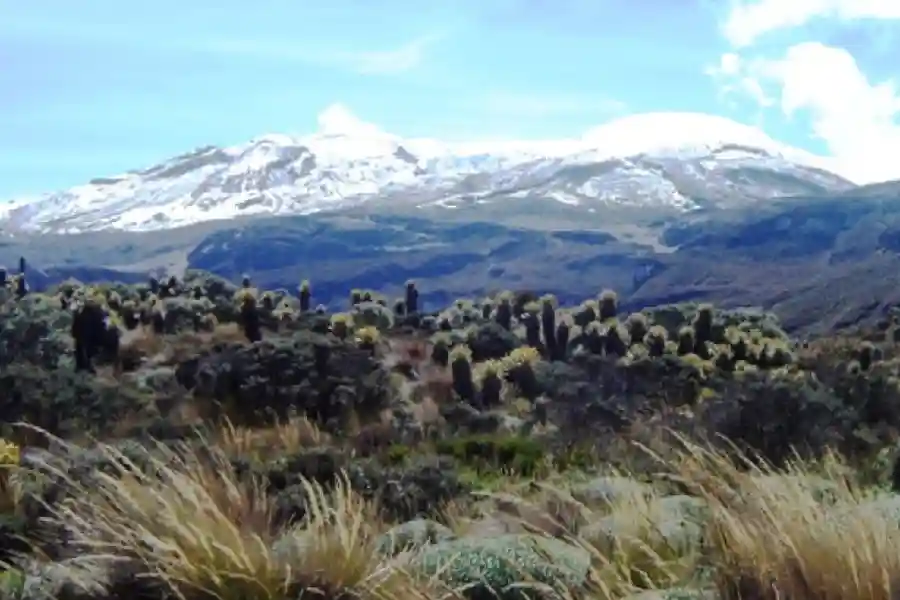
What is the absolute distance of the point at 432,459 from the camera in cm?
945

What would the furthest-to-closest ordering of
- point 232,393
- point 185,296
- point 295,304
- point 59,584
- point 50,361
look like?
1. point 295,304
2. point 185,296
3. point 50,361
4. point 232,393
5. point 59,584

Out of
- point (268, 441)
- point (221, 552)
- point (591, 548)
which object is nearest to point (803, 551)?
point (591, 548)

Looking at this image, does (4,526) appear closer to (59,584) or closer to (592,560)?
(59,584)

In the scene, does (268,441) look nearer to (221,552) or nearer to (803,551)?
(221,552)

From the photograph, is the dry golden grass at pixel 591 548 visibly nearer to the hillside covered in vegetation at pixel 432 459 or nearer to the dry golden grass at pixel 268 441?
the hillside covered in vegetation at pixel 432 459

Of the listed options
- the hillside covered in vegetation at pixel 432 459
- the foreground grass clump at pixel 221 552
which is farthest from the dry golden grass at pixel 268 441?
the foreground grass clump at pixel 221 552

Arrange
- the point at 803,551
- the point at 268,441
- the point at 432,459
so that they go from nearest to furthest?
A: the point at 803,551 → the point at 432,459 → the point at 268,441

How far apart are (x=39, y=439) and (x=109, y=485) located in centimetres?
656

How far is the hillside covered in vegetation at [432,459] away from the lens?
4.59m

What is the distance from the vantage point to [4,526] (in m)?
6.73

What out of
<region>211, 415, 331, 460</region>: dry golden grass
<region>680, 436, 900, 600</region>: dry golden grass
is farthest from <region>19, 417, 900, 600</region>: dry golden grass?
<region>211, 415, 331, 460</region>: dry golden grass

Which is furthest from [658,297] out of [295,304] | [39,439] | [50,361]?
[39,439]

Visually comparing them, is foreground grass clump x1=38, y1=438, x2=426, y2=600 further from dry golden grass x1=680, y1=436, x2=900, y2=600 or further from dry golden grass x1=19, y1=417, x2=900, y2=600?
dry golden grass x1=680, y1=436, x2=900, y2=600

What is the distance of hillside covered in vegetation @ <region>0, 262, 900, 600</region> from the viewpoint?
15.1 feet
